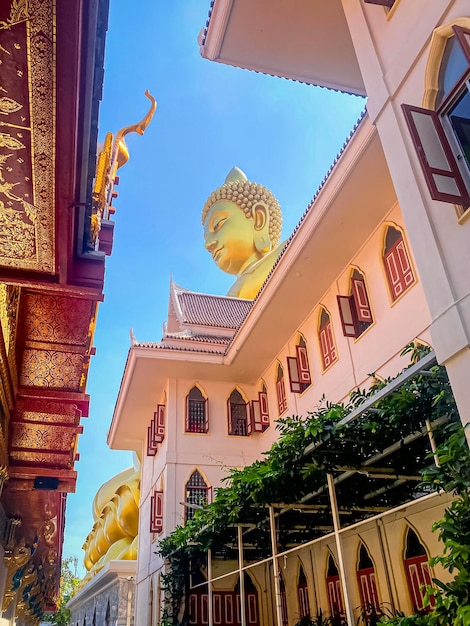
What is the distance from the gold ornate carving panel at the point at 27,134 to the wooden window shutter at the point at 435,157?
2998 mm

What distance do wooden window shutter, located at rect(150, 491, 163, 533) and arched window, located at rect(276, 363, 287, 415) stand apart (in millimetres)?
3844

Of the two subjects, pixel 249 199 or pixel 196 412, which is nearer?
pixel 196 412

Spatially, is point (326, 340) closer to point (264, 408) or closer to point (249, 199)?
point (264, 408)

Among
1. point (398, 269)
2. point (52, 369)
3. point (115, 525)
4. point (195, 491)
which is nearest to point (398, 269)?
point (398, 269)

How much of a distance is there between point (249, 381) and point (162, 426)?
8.67 feet

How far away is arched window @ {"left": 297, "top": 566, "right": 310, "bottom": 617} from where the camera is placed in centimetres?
1038

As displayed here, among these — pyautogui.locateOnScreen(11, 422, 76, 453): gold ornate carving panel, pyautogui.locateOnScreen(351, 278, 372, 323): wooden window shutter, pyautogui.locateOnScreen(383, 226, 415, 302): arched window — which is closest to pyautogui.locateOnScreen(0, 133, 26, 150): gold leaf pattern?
pyautogui.locateOnScreen(11, 422, 76, 453): gold ornate carving panel

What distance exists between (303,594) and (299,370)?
4.43 m

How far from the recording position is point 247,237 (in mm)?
25062

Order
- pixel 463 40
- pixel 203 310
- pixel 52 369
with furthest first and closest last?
pixel 203 310
pixel 52 369
pixel 463 40

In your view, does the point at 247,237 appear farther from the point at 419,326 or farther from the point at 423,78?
the point at 423,78

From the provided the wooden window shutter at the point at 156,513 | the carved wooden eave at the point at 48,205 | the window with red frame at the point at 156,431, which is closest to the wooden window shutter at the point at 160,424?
the window with red frame at the point at 156,431

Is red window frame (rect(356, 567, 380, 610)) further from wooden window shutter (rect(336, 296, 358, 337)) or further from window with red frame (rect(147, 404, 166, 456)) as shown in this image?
window with red frame (rect(147, 404, 166, 456))

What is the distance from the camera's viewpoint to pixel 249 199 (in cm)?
2581
